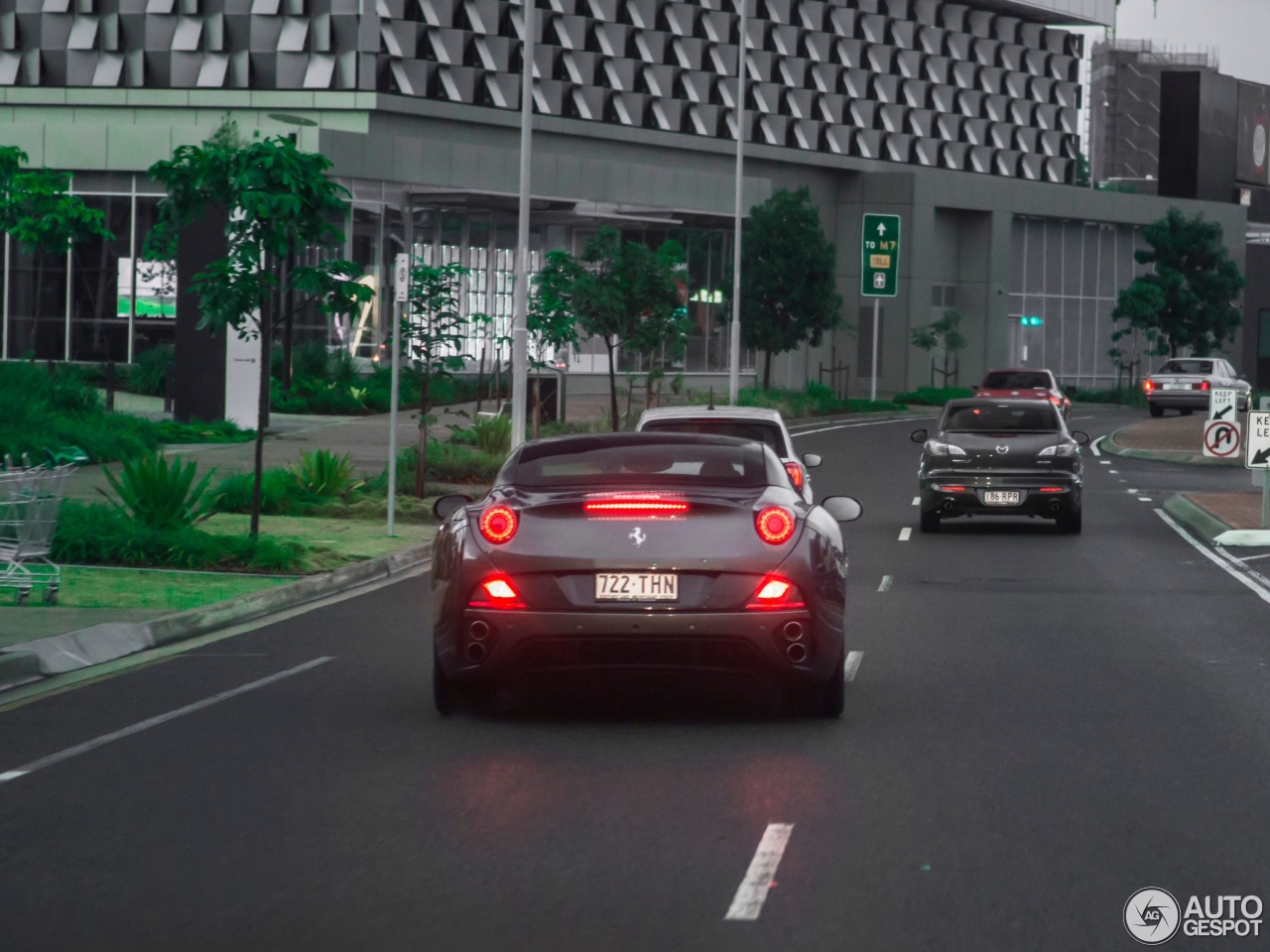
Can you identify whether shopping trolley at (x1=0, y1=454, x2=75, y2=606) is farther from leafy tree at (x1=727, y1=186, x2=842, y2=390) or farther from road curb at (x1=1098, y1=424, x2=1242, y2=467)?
leafy tree at (x1=727, y1=186, x2=842, y2=390)

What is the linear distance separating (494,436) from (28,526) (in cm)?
1634

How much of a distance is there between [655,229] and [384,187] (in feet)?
44.1

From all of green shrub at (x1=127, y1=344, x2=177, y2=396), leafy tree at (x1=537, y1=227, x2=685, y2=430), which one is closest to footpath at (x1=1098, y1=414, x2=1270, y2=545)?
leafy tree at (x1=537, y1=227, x2=685, y2=430)

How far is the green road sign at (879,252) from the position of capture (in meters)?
65.1

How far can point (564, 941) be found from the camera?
19.5 ft

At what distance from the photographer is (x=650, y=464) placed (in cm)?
1079

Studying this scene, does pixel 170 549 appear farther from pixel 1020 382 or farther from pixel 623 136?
pixel 623 136

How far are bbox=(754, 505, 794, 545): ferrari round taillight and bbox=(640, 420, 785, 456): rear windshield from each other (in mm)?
6099

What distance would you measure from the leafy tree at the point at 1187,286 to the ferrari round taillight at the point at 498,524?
7479 centimetres

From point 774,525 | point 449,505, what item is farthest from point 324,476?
point 774,525

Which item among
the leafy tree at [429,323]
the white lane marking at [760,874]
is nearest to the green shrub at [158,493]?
the leafy tree at [429,323]

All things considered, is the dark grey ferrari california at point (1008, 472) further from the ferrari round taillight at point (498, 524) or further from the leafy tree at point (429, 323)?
the ferrari round taillight at point (498, 524)

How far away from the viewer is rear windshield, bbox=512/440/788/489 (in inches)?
398

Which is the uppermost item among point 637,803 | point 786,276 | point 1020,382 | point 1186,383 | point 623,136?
point 623,136
